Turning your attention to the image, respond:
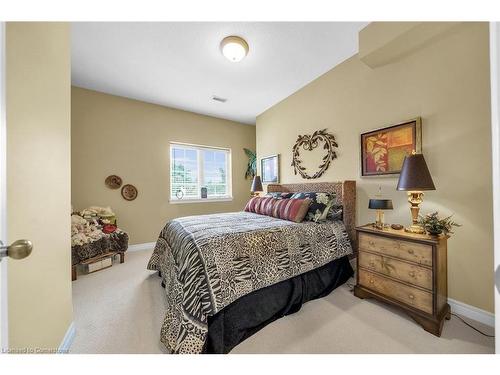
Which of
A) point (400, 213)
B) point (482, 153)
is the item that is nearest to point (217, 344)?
point (400, 213)

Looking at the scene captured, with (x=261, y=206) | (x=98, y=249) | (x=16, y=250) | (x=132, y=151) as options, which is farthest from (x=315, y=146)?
(x=98, y=249)

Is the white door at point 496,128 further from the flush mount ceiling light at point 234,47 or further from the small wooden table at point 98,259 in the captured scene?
the small wooden table at point 98,259

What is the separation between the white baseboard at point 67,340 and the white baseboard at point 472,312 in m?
3.04

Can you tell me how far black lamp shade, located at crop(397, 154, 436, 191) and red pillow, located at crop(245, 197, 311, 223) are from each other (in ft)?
3.16

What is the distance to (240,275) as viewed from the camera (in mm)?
1476

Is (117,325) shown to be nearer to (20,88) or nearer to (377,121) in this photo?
(20,88)

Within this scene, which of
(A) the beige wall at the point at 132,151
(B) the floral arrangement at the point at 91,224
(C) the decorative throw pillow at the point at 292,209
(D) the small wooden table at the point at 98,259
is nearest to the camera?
(C) the decorative throw pillow at the point at 292,209

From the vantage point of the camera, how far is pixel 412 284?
60.1 inches

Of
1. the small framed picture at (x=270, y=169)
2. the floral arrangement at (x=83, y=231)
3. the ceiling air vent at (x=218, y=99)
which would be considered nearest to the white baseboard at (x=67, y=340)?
the floral arrangement at (x=83, y=231)

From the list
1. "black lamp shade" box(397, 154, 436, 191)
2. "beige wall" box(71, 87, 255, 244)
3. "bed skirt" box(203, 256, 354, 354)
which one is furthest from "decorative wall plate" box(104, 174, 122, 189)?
"black lamp shade" box(397, 154, 436, 191)

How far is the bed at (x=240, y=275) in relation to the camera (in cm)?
128
